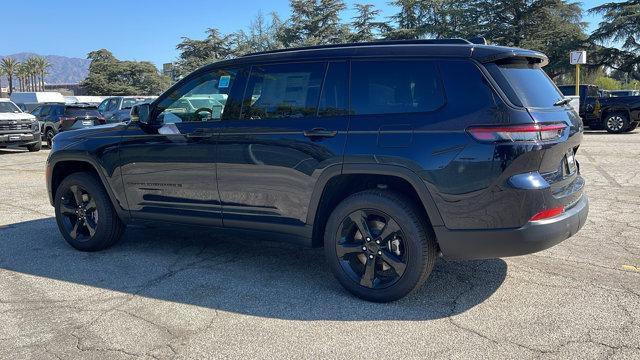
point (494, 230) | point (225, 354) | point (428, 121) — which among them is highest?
point (428, 121)

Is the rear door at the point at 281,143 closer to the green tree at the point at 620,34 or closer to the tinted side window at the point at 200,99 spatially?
the tinted side window at the point at 200,99

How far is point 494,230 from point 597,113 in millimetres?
18080

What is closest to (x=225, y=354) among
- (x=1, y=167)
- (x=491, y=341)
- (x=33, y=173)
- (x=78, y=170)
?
(x=491, y=341)

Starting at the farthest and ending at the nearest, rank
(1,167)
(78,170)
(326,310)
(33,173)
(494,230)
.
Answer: (1,167) < (33,173) < (78,170) < (326,310) < (494,230)

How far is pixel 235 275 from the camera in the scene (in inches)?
191

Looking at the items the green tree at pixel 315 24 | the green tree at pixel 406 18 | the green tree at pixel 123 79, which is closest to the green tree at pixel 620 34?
the green tree at pixel 406 18

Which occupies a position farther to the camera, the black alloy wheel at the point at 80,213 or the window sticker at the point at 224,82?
the black alloy wheel at the point at 80,213

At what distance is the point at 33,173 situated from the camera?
498 inches

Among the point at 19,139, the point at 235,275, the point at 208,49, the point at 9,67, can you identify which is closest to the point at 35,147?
the point at 19,139

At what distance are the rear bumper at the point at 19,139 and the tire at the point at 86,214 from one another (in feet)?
Result: 45.9

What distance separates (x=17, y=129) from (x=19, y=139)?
1.09 feet

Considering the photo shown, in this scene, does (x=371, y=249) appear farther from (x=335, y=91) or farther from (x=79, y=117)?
(x=79, y=117)

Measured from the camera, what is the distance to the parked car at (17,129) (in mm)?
17750

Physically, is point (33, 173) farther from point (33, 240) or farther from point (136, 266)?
point (136, 266)
